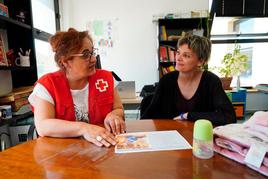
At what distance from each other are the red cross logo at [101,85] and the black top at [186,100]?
1.33ft

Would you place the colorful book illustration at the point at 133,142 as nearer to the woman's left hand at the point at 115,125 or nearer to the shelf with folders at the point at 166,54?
the woman's left hand at the point at 115,125

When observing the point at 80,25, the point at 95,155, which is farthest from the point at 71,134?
the point at 80,25

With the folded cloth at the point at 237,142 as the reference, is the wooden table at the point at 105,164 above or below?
below

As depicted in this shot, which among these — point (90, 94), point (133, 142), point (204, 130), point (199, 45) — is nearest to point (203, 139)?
point (204, 130)

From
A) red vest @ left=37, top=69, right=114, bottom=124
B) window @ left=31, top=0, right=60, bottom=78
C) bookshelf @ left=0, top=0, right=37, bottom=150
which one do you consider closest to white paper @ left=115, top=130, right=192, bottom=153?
red vest @ left=37, top=69, right=114, bottom=124

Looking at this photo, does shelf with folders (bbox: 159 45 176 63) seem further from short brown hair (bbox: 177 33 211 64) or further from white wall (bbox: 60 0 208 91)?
short brown hair (bbox: 177 33 211 64)

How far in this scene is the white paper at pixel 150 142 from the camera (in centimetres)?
83

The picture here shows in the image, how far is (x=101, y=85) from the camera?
1.34 m

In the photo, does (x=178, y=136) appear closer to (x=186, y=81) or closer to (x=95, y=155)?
(x=95, y=155)

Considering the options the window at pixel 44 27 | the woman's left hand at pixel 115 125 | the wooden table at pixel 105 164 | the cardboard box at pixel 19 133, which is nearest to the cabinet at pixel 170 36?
the window at pixel 44 27

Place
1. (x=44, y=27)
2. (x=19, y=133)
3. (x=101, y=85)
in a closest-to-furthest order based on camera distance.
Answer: (x=101, y=85)
(x=19, y=133)
(x=44, y=27)

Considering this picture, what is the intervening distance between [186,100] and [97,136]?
0.86 m

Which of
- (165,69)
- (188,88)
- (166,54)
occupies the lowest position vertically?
(188,88)

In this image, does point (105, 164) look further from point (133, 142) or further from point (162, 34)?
point (162, 34)
